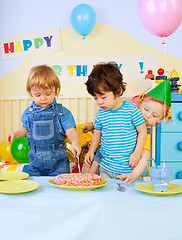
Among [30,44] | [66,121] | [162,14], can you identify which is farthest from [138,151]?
[30,44]

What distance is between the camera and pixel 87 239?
65cm

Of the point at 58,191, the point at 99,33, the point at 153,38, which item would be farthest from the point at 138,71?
the point at 58,191

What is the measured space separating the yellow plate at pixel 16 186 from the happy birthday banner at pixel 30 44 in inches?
74.2

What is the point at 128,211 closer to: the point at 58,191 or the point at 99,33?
the point at 58,191

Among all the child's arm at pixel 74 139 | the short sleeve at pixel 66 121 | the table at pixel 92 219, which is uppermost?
the short sleeve at pixel 66 121

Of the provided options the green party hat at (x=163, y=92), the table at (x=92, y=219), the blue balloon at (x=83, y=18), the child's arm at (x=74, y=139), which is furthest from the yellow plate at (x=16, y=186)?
the blue balloon at (x=83, y=18)

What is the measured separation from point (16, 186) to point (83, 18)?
182cm

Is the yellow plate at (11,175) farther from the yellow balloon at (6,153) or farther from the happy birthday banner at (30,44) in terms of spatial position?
the happy birthday banner at (30,44)

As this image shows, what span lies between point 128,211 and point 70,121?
680mm

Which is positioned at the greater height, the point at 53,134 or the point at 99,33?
the point at 99,33

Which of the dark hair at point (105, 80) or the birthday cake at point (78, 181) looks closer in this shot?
the birthday cake at point (78, 181)

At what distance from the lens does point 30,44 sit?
8.49 feet

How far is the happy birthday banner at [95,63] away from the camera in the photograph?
2.55 metres

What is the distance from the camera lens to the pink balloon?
142 centimetres
